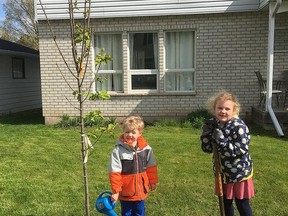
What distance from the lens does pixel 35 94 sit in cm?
1667

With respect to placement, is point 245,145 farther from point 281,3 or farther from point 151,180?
point 281,3

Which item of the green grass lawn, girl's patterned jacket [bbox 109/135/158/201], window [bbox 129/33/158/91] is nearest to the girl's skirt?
girl's patterned jacket [bbox 109/135/158/201]

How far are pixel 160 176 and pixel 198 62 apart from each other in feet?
17.1

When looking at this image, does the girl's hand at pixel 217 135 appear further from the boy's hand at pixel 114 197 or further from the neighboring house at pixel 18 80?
the neighboring house at pixel 18 80

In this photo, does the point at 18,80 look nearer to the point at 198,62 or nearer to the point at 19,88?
the point at 19,88

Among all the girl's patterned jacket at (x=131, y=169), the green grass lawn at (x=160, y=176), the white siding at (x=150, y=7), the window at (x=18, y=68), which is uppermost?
the white siding at (x=150, y=7)

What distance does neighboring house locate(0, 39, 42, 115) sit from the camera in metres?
14.1

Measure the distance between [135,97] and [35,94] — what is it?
26.8 feet

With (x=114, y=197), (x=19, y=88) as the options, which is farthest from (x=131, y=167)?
(x=19, y=88)

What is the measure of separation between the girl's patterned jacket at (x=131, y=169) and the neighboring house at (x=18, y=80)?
37.0 ft

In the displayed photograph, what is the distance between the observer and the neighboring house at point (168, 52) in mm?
9500

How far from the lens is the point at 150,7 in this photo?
965 centimetres

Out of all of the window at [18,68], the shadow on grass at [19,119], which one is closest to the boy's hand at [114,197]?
the shadow on grass at [19,119]

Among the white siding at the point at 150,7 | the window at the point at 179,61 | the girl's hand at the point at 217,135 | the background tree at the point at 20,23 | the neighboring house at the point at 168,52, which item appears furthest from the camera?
the background tree at the point at 20,23
